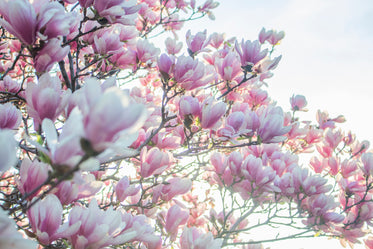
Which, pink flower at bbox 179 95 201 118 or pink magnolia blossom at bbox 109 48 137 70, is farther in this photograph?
pink magnolia blossom at bbox 109 48 137 70

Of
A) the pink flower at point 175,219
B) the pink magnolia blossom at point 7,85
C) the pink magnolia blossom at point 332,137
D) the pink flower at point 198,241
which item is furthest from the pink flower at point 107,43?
the pink magnolia blossom at point 332,137

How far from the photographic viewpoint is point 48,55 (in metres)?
0.97

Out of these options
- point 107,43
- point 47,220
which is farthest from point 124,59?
point 47,220

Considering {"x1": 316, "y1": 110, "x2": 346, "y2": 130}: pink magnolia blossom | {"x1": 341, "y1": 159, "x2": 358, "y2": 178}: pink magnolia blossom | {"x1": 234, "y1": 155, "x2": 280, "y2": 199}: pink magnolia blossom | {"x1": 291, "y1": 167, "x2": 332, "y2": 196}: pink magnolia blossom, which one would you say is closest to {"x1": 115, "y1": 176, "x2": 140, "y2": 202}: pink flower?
{"x1": 234, "y1": 155, "x2": 280, "y2": 199}: pink magnolia blossom

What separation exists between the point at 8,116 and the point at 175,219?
89 centimetres

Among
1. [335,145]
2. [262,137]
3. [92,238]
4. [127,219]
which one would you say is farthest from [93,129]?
[335,145]

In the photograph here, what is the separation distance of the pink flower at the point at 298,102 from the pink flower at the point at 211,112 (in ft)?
6.11

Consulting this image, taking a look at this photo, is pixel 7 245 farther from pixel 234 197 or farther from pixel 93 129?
pixel 234 197

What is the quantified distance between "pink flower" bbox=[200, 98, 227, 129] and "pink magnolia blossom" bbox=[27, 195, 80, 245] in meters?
0.84

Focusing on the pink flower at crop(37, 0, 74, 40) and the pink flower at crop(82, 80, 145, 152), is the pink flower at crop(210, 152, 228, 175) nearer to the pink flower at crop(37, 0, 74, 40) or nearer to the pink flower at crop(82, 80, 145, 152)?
the pink flower at crop(37, 0, 74, 40)

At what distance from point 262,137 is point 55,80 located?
1007mm

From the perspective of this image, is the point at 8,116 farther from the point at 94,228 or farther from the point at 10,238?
the point at 10,238

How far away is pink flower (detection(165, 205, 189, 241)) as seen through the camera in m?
1.50

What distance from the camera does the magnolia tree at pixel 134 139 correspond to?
1.74 feet
